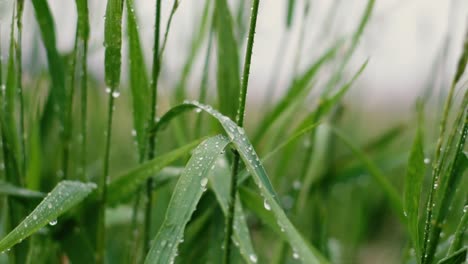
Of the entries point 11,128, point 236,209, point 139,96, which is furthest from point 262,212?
point 11,128

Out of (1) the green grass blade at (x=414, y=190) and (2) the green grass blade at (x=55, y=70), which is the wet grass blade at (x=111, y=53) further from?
(1) the green grass blade at (x=414, y=190)

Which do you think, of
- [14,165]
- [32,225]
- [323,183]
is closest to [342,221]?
[323,183]

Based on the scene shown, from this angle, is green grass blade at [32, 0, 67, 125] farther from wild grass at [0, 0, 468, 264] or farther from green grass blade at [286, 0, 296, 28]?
green grass blade at [286, 0, 296, 28]

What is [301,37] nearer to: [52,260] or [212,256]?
[212,256]

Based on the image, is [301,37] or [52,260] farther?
[301,37]

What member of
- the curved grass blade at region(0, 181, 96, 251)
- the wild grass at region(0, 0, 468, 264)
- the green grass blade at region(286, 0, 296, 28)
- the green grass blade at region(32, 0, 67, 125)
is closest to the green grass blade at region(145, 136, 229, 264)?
the wild grass at region(0, 0, 468, 264)

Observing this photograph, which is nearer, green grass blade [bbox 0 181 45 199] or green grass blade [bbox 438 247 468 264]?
green grass blade [bbox 438 247 468 264]

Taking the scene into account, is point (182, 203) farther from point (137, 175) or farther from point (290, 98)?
point (290, 98)
